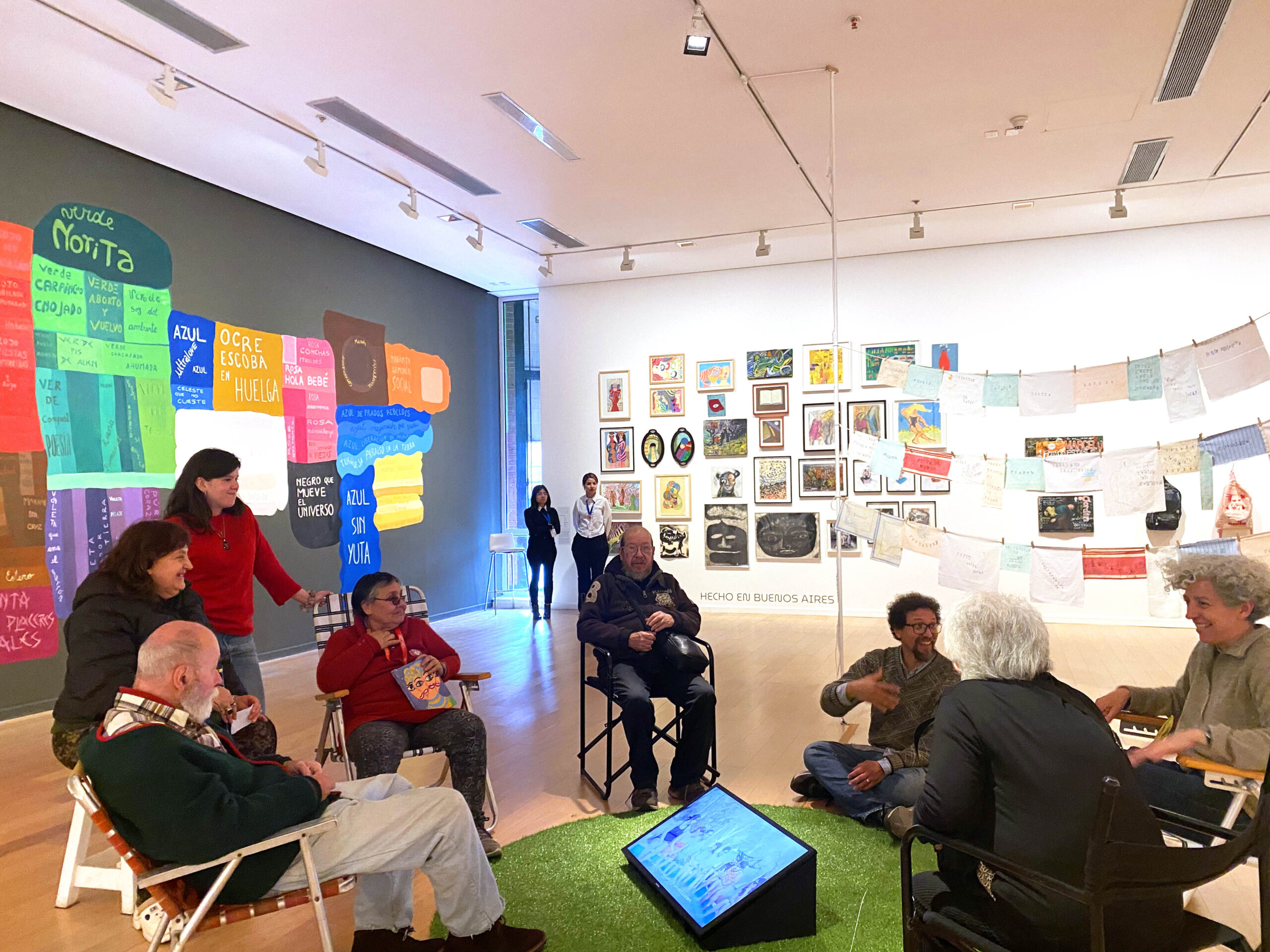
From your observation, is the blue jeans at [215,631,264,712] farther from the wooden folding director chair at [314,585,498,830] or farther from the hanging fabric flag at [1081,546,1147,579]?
the hanging fabric flag at [1081,546,1147,579]

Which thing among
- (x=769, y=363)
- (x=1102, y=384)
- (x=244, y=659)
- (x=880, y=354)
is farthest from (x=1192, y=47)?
(x=244, y=659)

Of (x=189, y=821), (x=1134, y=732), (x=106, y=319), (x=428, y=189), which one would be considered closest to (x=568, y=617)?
(x=428, y=189)

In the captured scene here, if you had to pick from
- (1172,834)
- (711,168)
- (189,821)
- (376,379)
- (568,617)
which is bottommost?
(568,617)

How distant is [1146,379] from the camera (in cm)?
517

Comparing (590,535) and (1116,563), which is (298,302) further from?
(1116,563)

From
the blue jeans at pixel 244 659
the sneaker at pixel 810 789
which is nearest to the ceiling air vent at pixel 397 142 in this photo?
the blue jeans at pixel 244 659

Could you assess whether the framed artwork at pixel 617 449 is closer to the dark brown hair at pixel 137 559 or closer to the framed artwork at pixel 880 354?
the framed artwork at pixel 880 354

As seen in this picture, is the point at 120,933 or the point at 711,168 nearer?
the point at 120,933

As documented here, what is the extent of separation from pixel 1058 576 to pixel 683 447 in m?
5.05

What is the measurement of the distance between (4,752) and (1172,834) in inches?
218

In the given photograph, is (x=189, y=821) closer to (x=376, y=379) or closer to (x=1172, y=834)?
(x=1172, y=834)

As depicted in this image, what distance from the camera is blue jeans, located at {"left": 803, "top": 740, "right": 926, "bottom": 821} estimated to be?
358cm

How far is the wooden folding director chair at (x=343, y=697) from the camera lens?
3582 millimetres

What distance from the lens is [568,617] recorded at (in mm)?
9922
